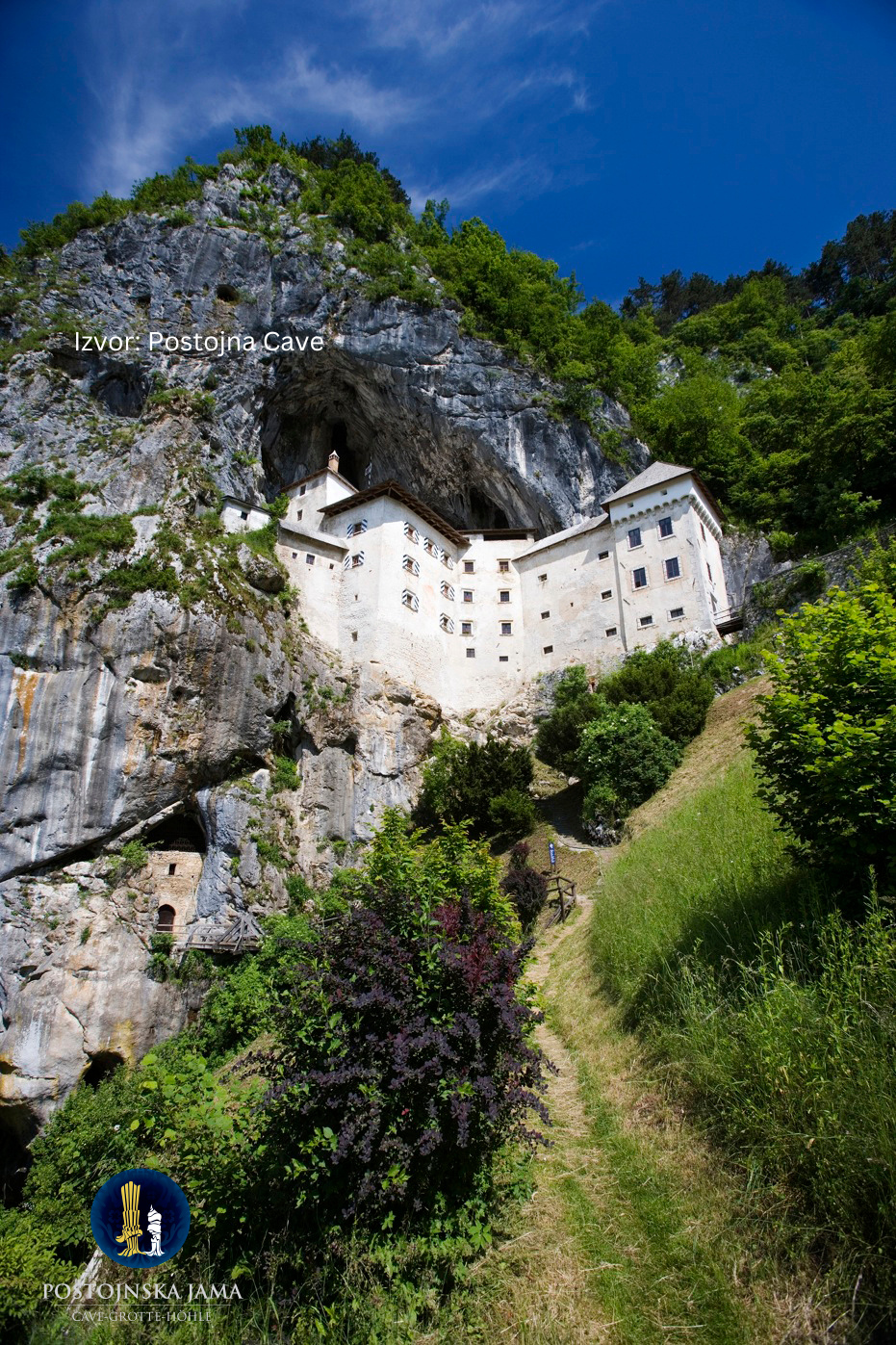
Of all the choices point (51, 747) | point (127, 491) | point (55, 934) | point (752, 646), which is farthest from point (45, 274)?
point (752, 646)

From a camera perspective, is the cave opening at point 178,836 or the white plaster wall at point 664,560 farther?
the white plaster wall at point 664,560

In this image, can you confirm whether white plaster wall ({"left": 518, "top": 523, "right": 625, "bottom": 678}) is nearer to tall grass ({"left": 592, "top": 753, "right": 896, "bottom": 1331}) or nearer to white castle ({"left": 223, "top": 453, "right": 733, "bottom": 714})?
white castle ({"left": 223, "top": 453, "right": 733, "bottom": 714})

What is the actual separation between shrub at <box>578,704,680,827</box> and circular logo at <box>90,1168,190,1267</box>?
16160 mm

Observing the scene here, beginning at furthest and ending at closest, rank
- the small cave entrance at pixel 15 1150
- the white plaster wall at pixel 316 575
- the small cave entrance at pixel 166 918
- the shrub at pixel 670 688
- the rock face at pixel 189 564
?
the white plaster wall at pixel 316 575 < the small cave entrance at pixel 166 918 < the rock face at pixel 189 564 < the shrub at pixel 670 688 < the small cave entrance at pixel 15 1150

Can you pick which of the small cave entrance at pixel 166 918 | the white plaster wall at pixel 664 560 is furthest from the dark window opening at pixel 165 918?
the white plaster wall at pixel 664 560

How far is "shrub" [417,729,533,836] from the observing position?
2283cm

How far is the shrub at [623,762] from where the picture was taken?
63.6ft

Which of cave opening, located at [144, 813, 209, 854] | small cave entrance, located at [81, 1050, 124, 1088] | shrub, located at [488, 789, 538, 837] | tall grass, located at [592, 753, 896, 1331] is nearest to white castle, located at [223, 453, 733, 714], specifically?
cave opening, located at [144, 813, 209, 854]

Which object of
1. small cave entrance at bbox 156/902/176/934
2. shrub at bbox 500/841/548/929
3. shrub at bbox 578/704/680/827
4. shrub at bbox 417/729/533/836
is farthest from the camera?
shrub at bbox 417/729/533/836

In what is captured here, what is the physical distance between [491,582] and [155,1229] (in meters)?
34.5

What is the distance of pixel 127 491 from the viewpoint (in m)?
29.4

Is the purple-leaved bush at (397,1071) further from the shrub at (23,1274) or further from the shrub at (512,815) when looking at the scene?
the shrub at (512,815)

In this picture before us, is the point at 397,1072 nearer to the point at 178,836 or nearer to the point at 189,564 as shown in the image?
the point at 178,836

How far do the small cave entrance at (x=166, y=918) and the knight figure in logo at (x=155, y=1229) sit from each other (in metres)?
20.1
